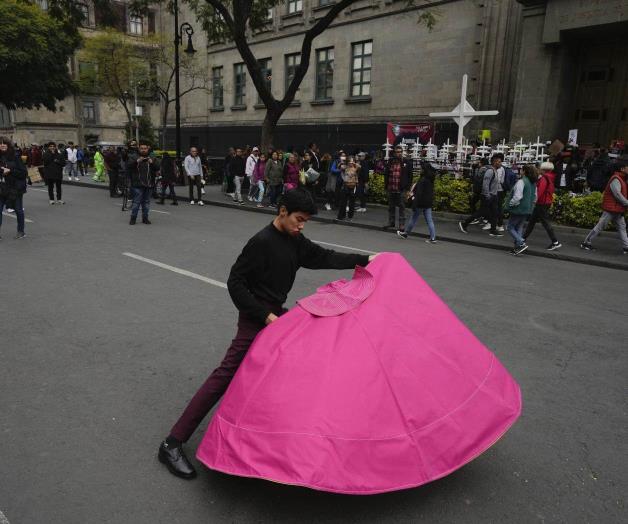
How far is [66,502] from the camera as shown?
280cm

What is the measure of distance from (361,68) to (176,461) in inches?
948

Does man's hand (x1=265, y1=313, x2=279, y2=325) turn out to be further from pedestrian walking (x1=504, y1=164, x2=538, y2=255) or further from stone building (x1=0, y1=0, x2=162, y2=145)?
stone building (x1=0, y1=0, x2=162, y2=145)

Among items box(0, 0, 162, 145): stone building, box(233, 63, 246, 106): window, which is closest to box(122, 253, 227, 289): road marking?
box(233, 63, 246, 106): window

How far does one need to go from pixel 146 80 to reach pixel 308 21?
16.6 metres

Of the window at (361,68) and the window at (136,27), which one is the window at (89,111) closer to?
the window at (136,27)

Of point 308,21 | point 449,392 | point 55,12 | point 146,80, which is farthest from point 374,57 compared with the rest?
point 449,392

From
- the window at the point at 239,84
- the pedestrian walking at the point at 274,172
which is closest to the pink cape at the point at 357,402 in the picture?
the pedestrian walking at the point at 274,172

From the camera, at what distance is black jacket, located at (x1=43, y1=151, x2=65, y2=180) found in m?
15.6

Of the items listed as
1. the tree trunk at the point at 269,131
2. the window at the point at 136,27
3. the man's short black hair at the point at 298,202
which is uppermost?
the window at the point at 136,27

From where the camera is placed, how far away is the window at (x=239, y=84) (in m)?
31.1

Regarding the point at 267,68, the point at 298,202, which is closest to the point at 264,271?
the point at 298,202

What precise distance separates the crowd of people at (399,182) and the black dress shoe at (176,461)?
21.4 feet

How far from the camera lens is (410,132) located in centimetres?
2194

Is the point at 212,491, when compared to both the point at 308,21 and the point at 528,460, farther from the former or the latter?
the point at 308,21
